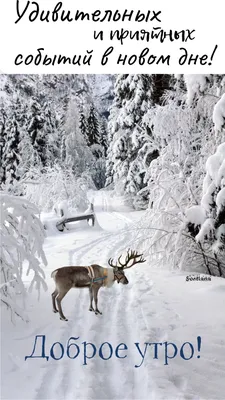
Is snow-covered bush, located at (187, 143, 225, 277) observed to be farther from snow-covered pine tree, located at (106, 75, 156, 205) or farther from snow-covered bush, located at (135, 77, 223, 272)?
snow-covered pine tree, located at (106, 75, 156, 205)

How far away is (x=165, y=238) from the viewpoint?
4.54 meters

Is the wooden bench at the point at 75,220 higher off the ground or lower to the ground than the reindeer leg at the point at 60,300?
higher

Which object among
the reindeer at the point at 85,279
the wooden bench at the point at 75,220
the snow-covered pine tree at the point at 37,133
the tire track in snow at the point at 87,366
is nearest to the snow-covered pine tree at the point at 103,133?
the snow-covered pine tree at the point at 37,133

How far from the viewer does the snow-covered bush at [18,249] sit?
2.40 meters

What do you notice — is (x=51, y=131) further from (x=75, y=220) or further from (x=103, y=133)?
(x=75, y=220)

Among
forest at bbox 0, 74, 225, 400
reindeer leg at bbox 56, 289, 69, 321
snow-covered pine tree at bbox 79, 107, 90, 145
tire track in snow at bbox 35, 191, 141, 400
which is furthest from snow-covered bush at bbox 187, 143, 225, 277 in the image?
snow-covered pine tree at bbox 79, 107, 90, 145

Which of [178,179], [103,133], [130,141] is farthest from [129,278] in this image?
[130,141]

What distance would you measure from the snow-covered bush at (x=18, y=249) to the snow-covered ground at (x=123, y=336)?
109 millimetres

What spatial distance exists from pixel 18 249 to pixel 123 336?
1.11 metres

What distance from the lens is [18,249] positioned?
2.49m

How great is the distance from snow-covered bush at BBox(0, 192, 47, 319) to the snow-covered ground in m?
0.11

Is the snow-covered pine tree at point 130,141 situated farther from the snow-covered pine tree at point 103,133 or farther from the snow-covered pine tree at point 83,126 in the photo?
the snow-covered pine tree at point 83,126

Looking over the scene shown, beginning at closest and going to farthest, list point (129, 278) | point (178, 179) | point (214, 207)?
point (129, 278), point (214, 207), point (178, 179)
